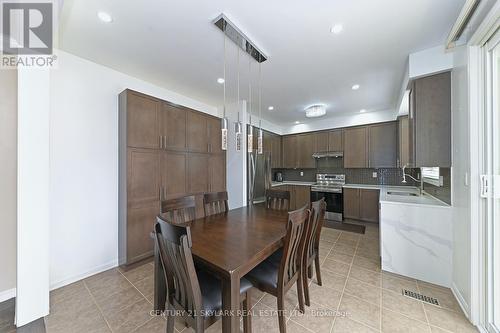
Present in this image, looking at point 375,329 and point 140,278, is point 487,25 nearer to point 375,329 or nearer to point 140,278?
point 375,329

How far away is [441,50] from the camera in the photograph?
80.9 inches

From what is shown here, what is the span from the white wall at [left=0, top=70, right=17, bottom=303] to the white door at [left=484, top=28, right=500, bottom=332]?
4.21 m

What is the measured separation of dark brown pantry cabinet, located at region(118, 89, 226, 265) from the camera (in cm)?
244

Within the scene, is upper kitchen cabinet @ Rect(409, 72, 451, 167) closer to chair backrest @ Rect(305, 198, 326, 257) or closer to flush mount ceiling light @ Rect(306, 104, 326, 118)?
chair backrest @ Rect(305, 198, 326, 257)

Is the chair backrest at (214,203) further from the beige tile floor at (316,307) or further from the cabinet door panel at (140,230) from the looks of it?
the beige tile floor at (316,307)

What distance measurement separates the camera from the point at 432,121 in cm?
211

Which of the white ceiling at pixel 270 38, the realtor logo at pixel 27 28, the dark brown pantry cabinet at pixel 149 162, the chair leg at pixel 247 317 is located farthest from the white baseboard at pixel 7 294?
the white ceiling at pixel 270 38

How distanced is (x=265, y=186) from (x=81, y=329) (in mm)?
3631

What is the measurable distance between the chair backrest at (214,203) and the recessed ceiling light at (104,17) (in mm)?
1941

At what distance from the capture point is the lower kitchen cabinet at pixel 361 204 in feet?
13.5

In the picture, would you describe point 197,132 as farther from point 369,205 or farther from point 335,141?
point 369,205

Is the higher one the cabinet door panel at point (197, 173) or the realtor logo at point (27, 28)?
the realtor logo at point (27, 28)

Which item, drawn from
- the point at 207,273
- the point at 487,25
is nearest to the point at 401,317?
the point at 207,273

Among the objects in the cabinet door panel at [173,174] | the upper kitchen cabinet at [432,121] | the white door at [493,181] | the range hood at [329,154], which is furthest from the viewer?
the range hood at [329,154]
